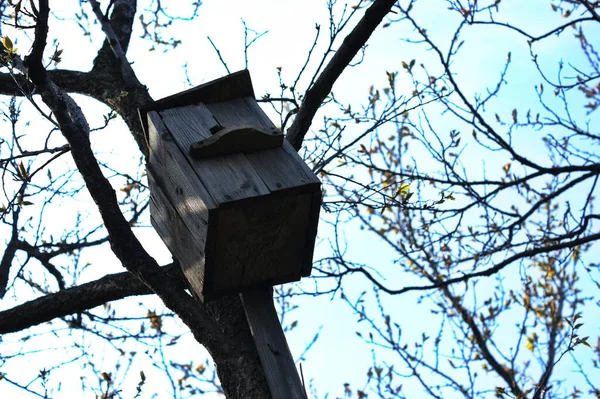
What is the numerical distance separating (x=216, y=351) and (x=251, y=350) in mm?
104

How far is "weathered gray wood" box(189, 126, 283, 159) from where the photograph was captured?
6.89 ft

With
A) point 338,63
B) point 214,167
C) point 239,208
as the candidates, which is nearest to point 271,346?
point 239,208

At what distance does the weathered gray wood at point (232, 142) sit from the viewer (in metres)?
2.10

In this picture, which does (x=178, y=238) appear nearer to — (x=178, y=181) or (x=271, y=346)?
(x=178, y=181)

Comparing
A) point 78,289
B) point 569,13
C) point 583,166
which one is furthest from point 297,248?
point 569,13

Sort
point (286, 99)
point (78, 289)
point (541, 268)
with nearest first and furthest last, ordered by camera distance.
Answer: point (78, 289)
point (286, 99)
point (541, 268)

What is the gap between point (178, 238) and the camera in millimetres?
2262

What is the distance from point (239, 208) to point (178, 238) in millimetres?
365

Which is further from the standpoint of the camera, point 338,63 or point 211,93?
point 338,63

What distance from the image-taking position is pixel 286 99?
9.81 feet

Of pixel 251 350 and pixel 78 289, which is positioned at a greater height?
pixel 78 289

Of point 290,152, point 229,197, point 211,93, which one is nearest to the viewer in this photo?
point 229,197

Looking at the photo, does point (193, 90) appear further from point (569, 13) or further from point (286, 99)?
point (569, 13)

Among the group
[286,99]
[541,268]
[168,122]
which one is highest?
[541,268]
